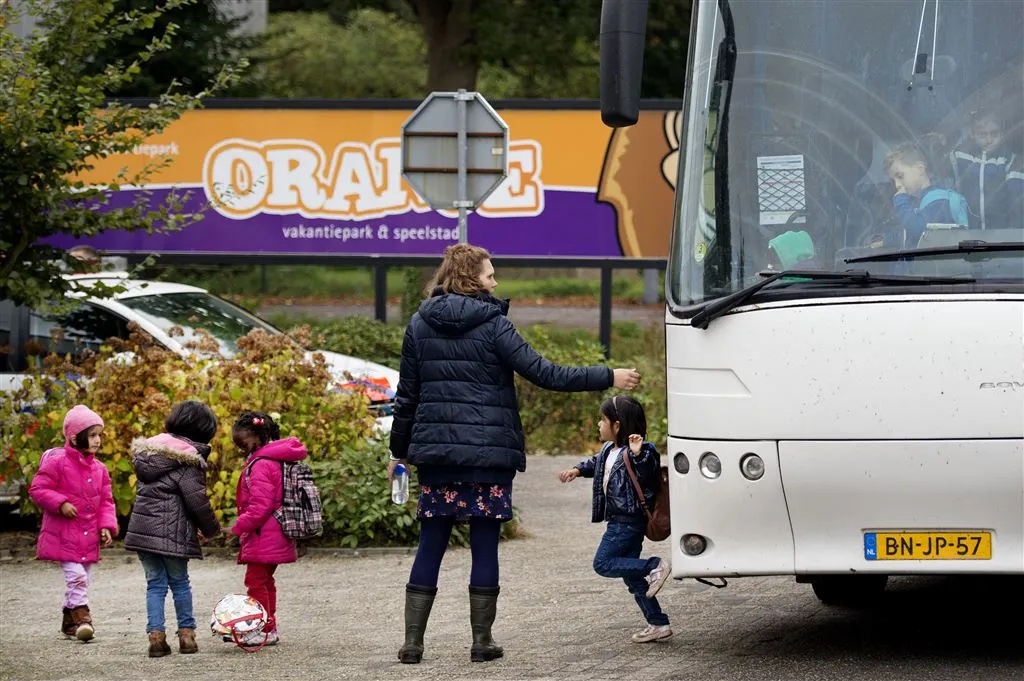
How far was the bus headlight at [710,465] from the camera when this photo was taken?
7066 mm

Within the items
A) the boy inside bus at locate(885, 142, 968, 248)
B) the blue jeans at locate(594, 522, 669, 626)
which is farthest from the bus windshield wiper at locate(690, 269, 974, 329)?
the blue jeans at locate(594, 522, 669, 626)

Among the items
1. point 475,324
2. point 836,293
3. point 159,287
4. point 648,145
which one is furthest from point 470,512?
point 648,145

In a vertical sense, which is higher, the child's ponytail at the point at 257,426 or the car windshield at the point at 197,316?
the car windshield at the point at 197,316

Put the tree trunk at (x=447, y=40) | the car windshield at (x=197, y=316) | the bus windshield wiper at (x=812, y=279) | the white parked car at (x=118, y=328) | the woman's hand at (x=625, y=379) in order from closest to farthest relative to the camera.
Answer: the bus windshield wiper at (x=812, y=279)
the woman's hand at (x=625, y=379)
the white parked car at (x=118, y=328)
the car windshield at (x=197, y=316)
the tree trunk at (x=447, y=40)

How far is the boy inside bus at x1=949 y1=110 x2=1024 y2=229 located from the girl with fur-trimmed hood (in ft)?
12.2

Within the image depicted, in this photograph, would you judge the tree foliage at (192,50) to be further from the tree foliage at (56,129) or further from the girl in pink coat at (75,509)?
the girl in pink coat at (75,509)

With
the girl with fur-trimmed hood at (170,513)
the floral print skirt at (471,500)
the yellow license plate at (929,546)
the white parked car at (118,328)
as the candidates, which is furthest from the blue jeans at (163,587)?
the white parked car at (118,328)

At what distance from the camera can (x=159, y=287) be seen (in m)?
13.7

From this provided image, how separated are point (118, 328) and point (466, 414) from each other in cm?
586

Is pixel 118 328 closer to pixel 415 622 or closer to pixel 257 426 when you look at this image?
pixel 257 426

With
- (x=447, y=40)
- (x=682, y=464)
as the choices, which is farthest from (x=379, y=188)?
(x=447, y=40)

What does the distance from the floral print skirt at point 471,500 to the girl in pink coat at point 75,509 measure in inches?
75.1

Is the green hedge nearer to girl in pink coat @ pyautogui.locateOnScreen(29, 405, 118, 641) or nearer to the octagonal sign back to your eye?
the octagonal sign back

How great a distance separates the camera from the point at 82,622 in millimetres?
8727
